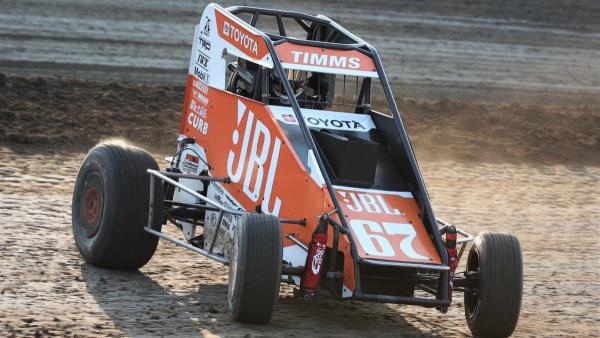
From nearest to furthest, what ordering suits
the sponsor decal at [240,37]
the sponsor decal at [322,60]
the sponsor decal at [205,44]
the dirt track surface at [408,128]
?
1. the dirt track surface at [408,128]
2. the sponsor decal at [322,60]
3. the sponsor decal at [240,37]
4. the sponsor decal at [205,44]

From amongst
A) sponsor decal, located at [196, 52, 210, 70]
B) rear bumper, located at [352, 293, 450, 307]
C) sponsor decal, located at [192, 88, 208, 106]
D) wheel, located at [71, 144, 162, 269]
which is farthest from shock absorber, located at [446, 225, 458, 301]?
sponsor decal, located at [196, 52, 210, 70]

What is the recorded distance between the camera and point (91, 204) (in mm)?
9766

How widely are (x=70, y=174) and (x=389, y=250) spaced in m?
5.99

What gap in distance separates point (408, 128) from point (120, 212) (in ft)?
27.8

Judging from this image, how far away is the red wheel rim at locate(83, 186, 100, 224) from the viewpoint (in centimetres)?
962

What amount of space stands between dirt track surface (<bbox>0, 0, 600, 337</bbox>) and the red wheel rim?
0.36 metres

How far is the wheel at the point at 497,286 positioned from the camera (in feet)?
26.5

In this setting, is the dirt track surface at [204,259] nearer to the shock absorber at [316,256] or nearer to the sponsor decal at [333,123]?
the shock absorber at [316,256]

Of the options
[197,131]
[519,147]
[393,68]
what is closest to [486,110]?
[519,147]

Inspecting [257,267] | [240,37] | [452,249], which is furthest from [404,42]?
[257,267]

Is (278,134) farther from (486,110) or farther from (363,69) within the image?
(486,110)

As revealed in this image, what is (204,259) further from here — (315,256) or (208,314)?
(315,256)

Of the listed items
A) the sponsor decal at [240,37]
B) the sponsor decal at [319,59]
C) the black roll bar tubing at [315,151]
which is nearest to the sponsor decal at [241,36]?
the sponsor decal at [240,37]

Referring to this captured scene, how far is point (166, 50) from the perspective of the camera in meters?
20.5
